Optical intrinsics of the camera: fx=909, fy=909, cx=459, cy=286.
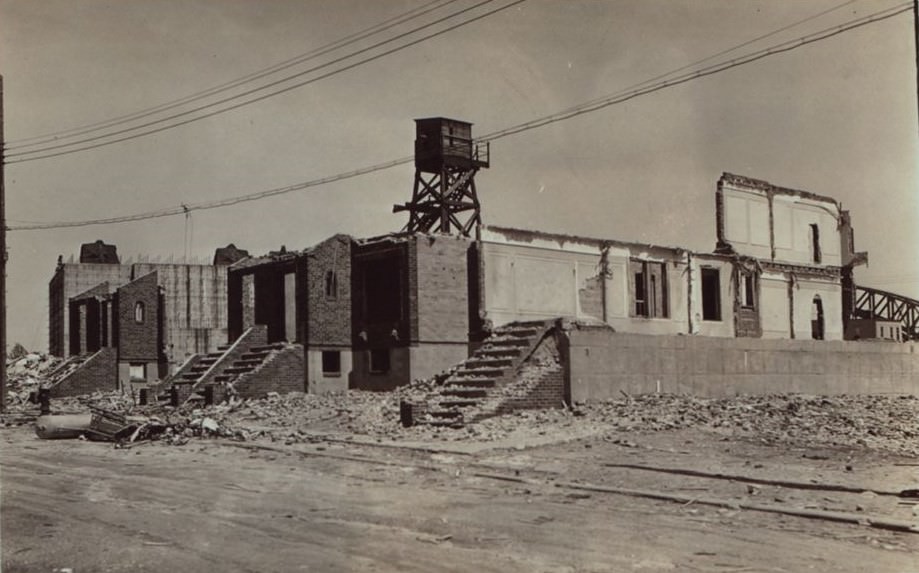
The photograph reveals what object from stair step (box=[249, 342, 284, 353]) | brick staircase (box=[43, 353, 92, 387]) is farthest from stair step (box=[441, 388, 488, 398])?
brick staircase (box=[43, 353, 92, 387])

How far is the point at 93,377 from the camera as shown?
130ft

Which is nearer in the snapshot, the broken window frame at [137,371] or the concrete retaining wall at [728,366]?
the concrete retaining wall at [728,366]

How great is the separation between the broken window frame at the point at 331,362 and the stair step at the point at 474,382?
8.82 meters

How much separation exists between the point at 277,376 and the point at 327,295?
3.20 meters

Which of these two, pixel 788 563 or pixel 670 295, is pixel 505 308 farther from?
pixel 788 563

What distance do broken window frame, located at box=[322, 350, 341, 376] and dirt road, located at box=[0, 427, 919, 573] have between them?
1391 cm

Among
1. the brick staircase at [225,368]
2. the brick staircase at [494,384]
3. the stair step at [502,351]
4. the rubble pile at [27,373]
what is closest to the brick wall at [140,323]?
the rubble pile at [27,373]

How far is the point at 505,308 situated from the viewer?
95.5 feet

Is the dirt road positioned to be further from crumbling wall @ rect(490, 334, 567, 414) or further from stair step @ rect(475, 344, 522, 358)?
stair step @ rect(475, 344, 522, 358)

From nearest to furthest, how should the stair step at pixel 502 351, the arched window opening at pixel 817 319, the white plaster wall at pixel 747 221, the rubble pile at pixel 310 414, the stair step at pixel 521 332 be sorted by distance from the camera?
the rubble pile at pixel 310 414, the stair step at pixel 502 351, the stair step at pixel 521 332, the white plaster wall at pixel 747 221, the arched window opening at pixel 817 319

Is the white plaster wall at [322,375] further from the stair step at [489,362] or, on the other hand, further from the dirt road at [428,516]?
the dirt road at [428,516]

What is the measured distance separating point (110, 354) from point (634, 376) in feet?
89.1

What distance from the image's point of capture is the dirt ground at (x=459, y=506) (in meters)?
7.58

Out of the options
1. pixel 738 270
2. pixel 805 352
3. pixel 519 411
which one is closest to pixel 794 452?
pixel 519 411
